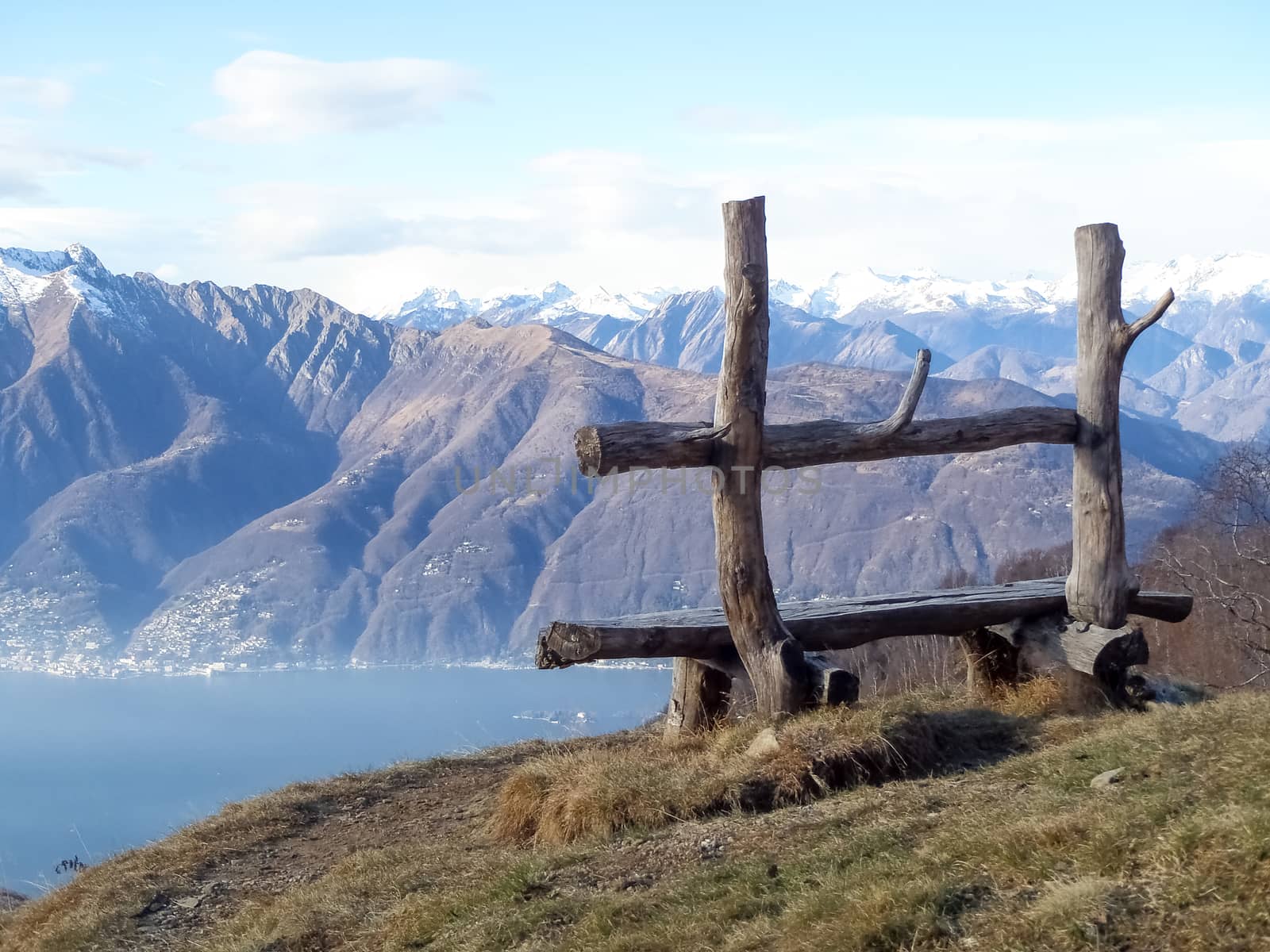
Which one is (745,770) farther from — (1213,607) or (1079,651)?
(1213,607)

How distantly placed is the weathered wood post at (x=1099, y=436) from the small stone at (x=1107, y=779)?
3870 mm

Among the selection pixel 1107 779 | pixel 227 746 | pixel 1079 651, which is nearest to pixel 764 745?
pixel 1107 779

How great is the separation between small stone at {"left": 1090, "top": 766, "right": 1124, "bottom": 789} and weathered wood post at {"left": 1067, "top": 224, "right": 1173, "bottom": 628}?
3.87 meters

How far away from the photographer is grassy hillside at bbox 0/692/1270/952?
495 centimetres

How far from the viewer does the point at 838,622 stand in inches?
408

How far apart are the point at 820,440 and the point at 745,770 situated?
9.31 feet

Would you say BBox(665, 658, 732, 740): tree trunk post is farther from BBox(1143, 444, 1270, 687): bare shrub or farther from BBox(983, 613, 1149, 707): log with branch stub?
BBox(1143, 444, 1270, 687): bare shrub

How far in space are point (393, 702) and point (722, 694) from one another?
192094 mm

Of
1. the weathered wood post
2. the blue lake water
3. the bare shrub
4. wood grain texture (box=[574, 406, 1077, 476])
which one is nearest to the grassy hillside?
the weathered wood post

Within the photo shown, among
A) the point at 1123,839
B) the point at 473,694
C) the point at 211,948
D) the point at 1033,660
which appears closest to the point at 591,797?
the point at 211,948

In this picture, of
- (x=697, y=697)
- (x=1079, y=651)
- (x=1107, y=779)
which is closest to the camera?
(x=1107, y=779)

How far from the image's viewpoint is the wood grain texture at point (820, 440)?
909cm

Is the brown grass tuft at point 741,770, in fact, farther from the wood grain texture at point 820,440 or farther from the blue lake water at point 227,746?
the blue lake water at point 227,746

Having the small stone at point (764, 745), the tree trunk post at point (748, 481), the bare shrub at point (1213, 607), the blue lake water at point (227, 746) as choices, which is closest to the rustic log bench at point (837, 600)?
the tree trunk post at point (748, 481)
